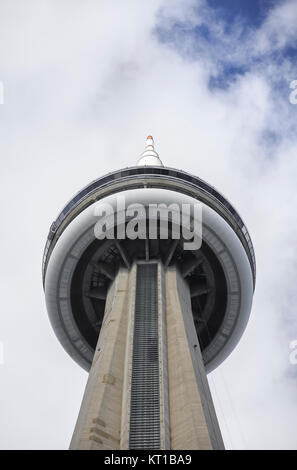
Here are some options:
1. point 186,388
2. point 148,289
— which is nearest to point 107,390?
point 186,388

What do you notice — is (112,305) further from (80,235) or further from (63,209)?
(63,209)

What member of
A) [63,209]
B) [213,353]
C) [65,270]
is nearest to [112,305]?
[65,270]

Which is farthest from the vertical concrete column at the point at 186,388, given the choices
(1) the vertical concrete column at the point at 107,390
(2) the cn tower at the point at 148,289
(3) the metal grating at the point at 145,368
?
(1) the vertical concrete column at the point at 107,390

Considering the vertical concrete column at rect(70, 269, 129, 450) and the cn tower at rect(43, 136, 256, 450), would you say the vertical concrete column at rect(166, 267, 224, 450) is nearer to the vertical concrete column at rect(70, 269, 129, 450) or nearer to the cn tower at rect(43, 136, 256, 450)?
the cn tower at rect(43, 136, 256, 450)

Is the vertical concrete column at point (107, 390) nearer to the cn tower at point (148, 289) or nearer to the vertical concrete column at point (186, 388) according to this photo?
the cn tower at point (148, 289)

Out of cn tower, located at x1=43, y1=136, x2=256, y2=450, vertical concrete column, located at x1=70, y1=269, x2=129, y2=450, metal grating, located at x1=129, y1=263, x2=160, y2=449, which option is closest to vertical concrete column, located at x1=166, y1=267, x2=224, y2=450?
cn tower, located at x1=43, y1=136, x2=256, y2=450
